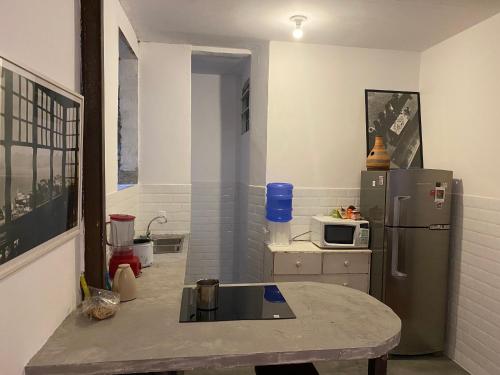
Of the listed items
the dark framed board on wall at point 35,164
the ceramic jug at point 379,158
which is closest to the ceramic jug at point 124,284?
the dark framed board on wall at point 35,164

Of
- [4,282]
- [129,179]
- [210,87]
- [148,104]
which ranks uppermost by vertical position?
[210,87]

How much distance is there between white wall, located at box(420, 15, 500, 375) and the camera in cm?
266

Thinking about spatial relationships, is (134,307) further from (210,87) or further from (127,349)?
(210,87)

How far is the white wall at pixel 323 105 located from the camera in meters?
3.48

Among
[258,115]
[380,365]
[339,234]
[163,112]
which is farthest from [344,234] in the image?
[163,112]

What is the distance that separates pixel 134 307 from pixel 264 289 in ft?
2.25

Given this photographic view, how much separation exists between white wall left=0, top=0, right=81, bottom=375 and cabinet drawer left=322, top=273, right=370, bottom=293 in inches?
83.5

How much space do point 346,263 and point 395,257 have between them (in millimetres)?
401

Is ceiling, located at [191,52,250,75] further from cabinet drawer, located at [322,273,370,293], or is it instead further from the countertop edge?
the countertop edge

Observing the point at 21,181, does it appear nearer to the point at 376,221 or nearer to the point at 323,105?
the point at 376,221

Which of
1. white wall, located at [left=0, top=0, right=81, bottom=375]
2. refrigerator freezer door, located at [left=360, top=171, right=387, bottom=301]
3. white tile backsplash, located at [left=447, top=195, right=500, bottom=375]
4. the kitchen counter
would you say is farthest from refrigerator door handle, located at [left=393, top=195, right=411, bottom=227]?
white wall, located at [left=0, top=0, right=81, bottom=375]

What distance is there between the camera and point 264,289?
78.2 inches

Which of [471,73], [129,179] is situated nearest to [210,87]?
[129,179]

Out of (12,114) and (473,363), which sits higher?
(12,114)
